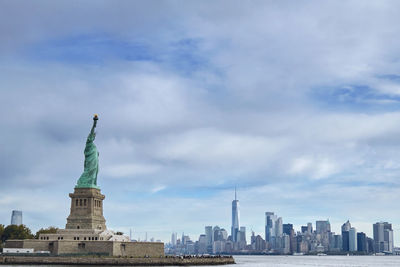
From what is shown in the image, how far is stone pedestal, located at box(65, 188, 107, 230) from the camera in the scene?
112969 millimetres

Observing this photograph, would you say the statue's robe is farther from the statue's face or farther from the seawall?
the seawall

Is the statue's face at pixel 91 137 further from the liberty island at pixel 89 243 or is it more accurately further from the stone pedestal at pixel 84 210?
the stone pedestal at pixel 84 210

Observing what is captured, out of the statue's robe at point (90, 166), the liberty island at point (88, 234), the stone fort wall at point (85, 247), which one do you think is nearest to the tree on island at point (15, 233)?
the liberty island at point (88, 234)

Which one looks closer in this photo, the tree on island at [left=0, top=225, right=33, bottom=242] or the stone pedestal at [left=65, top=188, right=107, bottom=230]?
the stone pedestal at [left=65, top=188, right=107, bottom=230]

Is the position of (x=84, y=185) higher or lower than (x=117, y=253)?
higher

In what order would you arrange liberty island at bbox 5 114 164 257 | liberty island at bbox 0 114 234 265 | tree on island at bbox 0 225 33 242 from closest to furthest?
1. liberty island at bbox 0 114 234 265
2. liberty island at bbox 5 114 164 257
3. tree on island at bbox 0 225 33 242

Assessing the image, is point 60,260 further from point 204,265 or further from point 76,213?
point 204,265

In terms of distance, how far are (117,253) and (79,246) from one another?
694 centimetres

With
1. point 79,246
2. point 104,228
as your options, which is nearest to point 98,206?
point 104,228

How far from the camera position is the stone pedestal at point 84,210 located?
4448 inches

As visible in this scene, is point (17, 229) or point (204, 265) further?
point (17, 229)

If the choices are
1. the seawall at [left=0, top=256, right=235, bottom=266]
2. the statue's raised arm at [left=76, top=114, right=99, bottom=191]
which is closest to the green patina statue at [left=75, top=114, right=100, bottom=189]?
the statue's raised arm at [left=76, top=114, right=99, bottom=191]

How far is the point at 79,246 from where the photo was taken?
353 ft

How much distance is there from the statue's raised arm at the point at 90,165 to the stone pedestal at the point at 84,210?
154 centimetres
